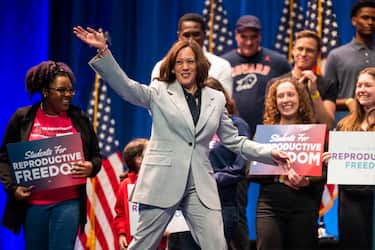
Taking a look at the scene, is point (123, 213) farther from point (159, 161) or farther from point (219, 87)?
point (159, 161)

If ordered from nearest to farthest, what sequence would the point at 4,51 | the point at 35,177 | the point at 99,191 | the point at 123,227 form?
the point at 35,177 → the point at 123,227 → the point at 4,51 → the point at 99,191

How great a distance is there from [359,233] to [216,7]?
410cm

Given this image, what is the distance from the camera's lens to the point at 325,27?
8.73 metres

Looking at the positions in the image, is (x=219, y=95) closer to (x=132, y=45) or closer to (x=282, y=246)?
(x=282, y=246)

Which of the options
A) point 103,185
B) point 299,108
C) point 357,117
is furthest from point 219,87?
point 103,185

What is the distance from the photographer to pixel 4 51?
815 cm

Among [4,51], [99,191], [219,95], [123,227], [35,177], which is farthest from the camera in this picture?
[99,191]

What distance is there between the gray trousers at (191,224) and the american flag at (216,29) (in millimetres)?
4357

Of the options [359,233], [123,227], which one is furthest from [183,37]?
[359,233]

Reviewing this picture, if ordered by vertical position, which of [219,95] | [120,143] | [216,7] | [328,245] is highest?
[216,7]

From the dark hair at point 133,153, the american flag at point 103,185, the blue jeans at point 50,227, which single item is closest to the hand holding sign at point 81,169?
the blue jeans at point 50,227

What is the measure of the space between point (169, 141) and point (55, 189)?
1.08 m

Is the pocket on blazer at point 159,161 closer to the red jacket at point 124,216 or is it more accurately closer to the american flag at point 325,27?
the red jacket at point 124,216

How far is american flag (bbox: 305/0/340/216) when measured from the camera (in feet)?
28.2
